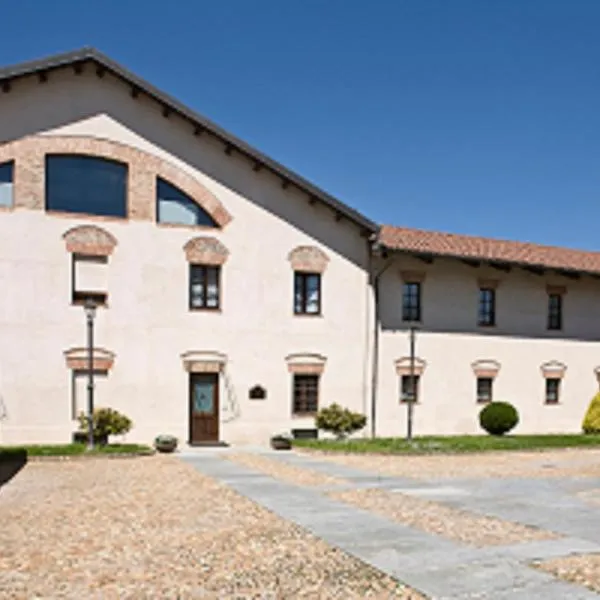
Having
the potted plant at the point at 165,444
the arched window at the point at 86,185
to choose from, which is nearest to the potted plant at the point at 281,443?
the potted plant at the point at 165,444

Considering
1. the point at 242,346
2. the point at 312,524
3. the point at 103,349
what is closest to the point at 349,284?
the point at 242,346

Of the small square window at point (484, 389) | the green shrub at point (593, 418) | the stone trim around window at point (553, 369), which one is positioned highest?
the stone trim around window at point (553, 369)

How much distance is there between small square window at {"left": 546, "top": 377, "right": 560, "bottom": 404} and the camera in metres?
25.7

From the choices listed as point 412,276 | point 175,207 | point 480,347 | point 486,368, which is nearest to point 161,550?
point 175,207

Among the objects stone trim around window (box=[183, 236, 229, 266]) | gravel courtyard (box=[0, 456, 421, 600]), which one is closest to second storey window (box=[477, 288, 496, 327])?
stone trim around window (box=[183, 236, 229, 266])

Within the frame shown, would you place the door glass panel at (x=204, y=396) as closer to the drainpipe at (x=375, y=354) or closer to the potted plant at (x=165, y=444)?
the potted plant at (x=165, y=444)

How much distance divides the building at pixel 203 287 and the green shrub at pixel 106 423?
72 cm

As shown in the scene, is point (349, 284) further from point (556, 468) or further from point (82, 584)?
point (82, 584)

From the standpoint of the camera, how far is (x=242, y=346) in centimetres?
2066

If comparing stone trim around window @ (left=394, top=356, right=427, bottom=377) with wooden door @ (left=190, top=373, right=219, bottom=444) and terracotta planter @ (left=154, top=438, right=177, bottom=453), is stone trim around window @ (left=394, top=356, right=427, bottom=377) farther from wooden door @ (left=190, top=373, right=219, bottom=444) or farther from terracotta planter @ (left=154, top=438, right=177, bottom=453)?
terracotta planter @ (left=154, top=438, right=177, bottom=453)

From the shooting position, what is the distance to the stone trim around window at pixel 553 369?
25516 millimetres

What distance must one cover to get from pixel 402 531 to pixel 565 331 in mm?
19869

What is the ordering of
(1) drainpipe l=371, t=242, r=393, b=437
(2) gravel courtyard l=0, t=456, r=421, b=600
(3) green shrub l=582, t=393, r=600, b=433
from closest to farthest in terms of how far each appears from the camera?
1. (2) gravel courtyard l=0, t=456, r=421, b=600
2. (1) drainpipe l=371, t=242, r=393, b=437
3. (3) green shrub l=582, t=393, r=600, b=433

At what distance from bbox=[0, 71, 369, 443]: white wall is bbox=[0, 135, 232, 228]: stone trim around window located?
9.9 inches
